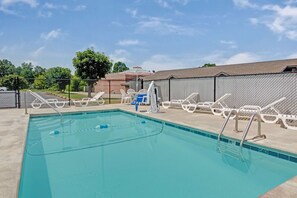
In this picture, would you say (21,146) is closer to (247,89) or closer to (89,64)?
(247,89)

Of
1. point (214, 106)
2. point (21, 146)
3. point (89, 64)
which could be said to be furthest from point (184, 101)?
point (89, 64)

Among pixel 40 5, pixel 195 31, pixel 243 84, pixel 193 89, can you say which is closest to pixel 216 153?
pixel 243 84

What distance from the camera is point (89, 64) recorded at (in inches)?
706

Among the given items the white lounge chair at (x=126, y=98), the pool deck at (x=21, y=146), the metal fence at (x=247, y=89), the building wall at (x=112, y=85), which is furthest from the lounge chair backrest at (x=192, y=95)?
the building wall at (x=112, y=85)

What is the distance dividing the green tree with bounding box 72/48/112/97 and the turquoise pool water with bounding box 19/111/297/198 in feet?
39.5

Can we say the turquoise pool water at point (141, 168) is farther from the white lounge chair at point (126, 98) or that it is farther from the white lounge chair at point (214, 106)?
the white lounge chair at point (126, 98)

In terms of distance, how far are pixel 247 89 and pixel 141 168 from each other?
590 cm

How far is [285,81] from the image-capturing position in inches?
276

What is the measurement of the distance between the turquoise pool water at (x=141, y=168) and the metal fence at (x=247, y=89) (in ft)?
10.7

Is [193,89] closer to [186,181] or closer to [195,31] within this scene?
[195,31]

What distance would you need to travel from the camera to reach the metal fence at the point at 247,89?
22.8 feet

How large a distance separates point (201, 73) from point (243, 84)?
1402cm

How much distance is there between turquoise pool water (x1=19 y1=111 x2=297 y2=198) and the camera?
124 inches

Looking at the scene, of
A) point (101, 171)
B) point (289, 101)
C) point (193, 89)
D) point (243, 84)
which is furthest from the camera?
point (193, 89)
